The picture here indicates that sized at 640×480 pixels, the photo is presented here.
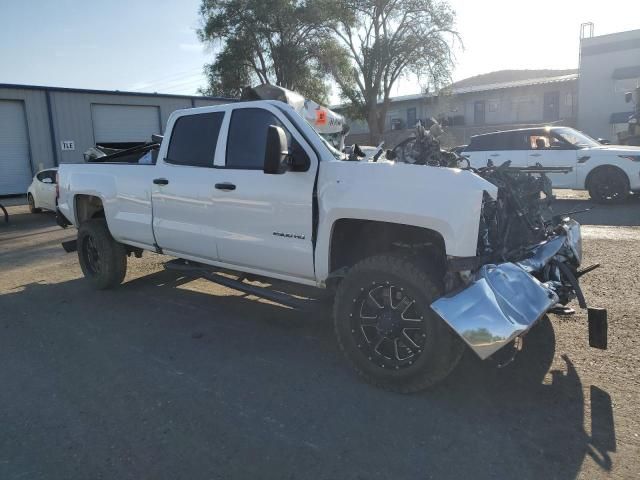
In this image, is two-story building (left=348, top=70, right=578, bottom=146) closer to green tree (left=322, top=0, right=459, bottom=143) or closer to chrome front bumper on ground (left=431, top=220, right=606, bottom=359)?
green tree (left=322, top=0, right=459, bottom=143)

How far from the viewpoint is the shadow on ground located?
298cm

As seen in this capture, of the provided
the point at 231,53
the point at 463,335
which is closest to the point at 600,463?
the point at 463,335

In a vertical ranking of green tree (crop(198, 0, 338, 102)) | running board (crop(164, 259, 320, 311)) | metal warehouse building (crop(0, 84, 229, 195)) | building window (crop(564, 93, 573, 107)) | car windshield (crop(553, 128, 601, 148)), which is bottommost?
running board (crop(164, 259, 320, 311))

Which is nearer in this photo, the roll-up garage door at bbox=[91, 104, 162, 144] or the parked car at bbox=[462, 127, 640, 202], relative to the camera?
the parked car at bbox=[462, 127, 640, 202]

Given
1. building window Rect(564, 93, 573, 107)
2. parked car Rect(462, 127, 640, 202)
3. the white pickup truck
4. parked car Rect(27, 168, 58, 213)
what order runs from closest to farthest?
1. the white pickup truck
2. parked car Rect(462, 127, 640, 202)
3. parked car Rect(27, 168, 58, 213)
4. building window Rect(564, 93, 573, 107)

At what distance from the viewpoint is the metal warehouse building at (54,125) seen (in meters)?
21.5

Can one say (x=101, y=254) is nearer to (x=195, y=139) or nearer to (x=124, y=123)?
(x=195, y=139)

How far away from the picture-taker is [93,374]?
4246mm

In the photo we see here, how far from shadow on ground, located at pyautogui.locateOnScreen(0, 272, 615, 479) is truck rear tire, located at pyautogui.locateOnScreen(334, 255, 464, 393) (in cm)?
18

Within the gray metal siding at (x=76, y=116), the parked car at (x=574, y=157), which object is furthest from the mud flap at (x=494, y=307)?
the gray metal siding at (x=76, y=116)

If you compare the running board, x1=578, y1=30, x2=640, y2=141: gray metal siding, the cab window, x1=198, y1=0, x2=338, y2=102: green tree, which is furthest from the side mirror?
x1=578, y1=30, x2=640, y2=141: gray metal siding

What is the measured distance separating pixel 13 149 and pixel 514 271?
76.7 ft

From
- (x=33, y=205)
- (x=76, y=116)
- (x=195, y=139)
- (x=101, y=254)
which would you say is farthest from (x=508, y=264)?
(x=76, y=116)

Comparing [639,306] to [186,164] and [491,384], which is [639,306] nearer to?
[491,384]
